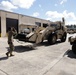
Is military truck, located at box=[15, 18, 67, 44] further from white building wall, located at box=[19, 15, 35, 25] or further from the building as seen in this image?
white building wall, located at box=[19, 15, 35, 25]

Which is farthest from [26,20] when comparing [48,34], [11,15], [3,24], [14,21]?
[48,34]

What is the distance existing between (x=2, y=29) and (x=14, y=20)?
4040mm

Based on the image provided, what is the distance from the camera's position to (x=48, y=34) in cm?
1220

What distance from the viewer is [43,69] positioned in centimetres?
543

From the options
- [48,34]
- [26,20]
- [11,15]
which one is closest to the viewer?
[48,34]

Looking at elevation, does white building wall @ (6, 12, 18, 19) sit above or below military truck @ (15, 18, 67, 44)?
above

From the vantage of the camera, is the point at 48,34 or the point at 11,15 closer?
the point at 48,34

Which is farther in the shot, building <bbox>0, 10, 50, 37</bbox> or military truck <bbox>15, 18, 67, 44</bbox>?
building <bbox>0, 10, 50, 37</bbox>

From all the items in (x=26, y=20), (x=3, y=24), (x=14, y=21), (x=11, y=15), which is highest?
(x=11, y=15)

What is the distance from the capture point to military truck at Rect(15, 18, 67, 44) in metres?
9.97

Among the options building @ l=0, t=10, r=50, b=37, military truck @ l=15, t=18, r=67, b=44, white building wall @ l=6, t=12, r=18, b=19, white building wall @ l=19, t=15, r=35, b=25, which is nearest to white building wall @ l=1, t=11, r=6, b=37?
building @ l=0, t=10, r=50, b=37

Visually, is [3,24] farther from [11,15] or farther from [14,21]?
[14,21]

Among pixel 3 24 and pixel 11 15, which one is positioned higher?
pixel 11 15

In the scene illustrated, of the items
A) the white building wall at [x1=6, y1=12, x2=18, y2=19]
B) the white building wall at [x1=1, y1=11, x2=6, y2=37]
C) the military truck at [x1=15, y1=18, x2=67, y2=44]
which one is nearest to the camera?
the military truck at [x1=15, y1=18, x2=67, y2=44]
